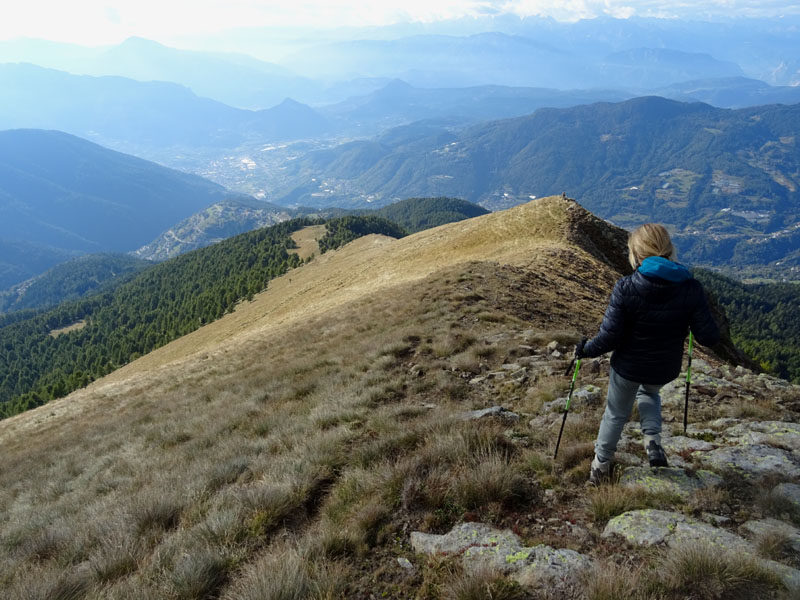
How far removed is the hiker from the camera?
205 inches

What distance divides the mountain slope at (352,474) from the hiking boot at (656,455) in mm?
325

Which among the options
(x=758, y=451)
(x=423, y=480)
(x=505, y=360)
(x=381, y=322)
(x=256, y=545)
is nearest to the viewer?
(x=256, y=545)

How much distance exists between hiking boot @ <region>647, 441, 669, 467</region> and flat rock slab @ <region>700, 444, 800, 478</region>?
24.0 inches

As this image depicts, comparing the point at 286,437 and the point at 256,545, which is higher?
the point at 256,545

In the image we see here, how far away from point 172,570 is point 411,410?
15.4 feet

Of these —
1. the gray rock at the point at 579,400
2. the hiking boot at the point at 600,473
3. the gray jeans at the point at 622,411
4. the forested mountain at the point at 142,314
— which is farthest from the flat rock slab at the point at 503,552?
the forested mountain at the point at 142,314

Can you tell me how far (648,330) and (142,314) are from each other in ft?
489

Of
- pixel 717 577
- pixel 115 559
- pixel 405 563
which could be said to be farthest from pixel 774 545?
pixel 115 559

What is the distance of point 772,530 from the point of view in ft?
13.8

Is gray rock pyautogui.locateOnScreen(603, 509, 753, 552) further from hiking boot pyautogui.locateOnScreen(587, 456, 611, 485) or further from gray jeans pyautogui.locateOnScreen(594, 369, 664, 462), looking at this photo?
gray jeans pyautogui.locateOnScreen(594, 369, 664, 462)

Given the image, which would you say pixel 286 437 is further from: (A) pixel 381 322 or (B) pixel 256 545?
(A) pixel 381 322

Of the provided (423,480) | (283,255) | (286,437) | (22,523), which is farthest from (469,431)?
(283,255)

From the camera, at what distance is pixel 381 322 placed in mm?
18219

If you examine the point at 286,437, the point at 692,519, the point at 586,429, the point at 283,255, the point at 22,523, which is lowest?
the point at 283,255
